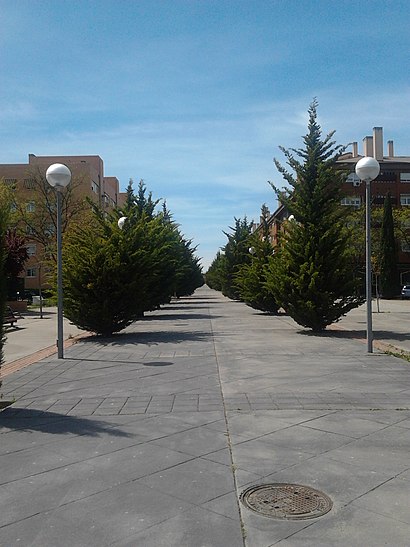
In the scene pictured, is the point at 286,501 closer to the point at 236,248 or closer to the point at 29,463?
the point at 29,463

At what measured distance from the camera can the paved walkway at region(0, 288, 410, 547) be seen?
3.75 m

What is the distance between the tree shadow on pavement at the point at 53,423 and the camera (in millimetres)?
6203

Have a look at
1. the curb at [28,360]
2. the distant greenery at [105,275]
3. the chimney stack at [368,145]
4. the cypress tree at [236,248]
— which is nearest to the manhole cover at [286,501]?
the curb at [28,360]

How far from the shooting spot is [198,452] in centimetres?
534

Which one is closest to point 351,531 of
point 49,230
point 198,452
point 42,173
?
point 198,452

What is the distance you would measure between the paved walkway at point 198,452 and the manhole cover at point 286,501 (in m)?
0.08

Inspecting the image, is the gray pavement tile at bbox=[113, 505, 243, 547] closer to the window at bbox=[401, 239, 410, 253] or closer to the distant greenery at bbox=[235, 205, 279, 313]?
the distant greenery at bbox=[235, 205, 279, 313]

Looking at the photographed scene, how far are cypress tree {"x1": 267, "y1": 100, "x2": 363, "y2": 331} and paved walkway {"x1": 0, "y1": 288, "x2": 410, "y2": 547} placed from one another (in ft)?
19.9

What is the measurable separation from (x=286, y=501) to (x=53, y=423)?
3435mm

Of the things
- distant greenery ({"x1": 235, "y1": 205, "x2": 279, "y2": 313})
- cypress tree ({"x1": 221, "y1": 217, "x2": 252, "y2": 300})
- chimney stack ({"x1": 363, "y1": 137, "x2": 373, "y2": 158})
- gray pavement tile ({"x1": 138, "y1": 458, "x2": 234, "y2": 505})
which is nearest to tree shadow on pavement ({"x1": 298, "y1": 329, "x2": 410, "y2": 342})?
distant greenery ({"x1": 235, "y1": 205, "x2": 279, "y2": 313})

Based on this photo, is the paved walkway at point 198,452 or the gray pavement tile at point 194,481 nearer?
the paved walkway at point 198,452

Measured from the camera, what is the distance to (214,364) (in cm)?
1106

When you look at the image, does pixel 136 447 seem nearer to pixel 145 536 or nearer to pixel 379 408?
pixel 145 536

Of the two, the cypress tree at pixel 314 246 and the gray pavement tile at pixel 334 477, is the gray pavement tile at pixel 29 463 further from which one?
the cypress tree at pixel 314 246
